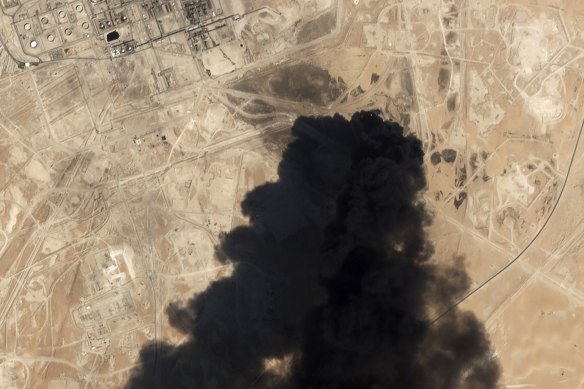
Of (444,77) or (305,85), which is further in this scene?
(305,85)

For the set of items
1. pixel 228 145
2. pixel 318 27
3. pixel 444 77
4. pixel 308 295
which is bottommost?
pixel 308 295

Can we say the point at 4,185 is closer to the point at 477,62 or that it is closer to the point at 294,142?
the point at 294,142

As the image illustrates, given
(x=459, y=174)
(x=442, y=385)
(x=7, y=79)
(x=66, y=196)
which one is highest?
(x=7, y=79)

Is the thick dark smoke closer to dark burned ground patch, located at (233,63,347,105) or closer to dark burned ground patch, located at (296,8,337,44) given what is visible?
dark burned ground patch, located at (233,63,347,105)

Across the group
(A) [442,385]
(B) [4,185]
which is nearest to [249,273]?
(A) [442,385]

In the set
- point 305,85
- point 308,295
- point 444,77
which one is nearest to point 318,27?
point 305,85

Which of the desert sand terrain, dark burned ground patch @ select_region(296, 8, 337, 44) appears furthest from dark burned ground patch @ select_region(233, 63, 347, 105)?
dark burned ground patch @ select_region(296, 8, 337, 44)

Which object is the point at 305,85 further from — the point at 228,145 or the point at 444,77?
the point at 444,77
